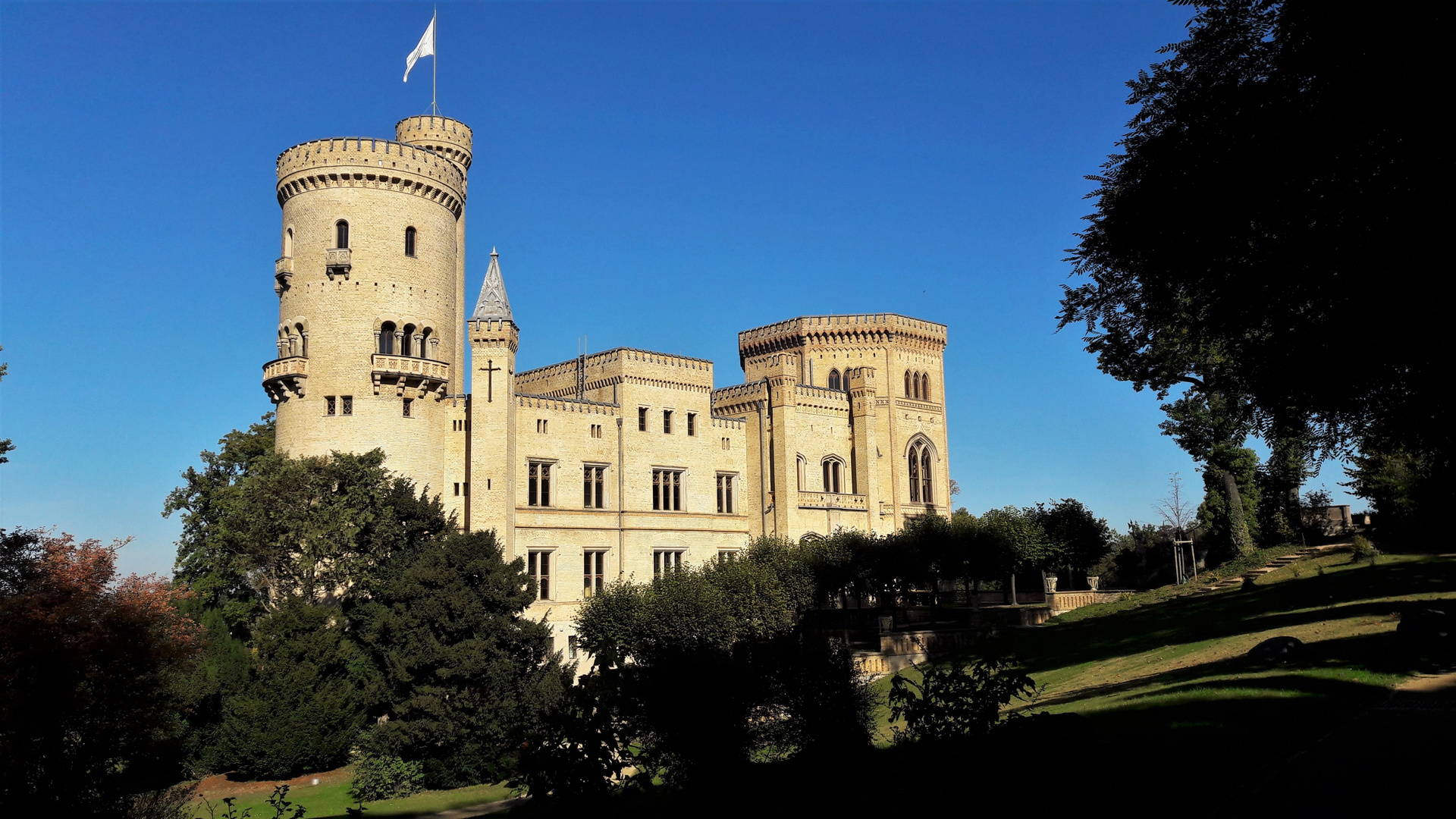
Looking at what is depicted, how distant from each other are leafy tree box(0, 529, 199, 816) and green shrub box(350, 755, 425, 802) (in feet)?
17.3

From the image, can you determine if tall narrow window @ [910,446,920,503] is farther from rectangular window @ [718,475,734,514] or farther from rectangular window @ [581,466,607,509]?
rectangular window @ [581,466,607,509]

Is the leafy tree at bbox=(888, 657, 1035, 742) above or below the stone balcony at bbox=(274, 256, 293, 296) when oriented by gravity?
below

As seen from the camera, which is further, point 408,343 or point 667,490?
point 667,490

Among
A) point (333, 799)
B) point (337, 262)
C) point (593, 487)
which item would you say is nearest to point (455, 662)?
point (333, 799)

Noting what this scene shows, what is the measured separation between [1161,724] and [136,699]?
26184mm

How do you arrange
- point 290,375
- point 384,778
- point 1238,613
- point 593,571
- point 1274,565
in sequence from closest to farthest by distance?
1. point 384,778
2. point 1238,613
3. point 290,375
4. point 1274,565
5. point 593,571

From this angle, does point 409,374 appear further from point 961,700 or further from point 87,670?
point 961,700

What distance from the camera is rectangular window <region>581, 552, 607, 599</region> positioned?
43.5m

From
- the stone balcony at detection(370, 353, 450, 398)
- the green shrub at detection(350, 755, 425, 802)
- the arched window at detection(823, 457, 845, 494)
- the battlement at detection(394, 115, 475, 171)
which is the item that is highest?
the battlement at detection(394, 115, 475, 171)

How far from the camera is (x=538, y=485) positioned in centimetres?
4250

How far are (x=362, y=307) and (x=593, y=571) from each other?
14.5 metres

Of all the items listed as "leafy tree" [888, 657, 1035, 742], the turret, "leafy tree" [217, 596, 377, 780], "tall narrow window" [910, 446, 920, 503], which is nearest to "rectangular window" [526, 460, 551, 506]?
the turret

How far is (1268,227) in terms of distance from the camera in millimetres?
15914

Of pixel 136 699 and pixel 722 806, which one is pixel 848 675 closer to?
pixel 722 806
